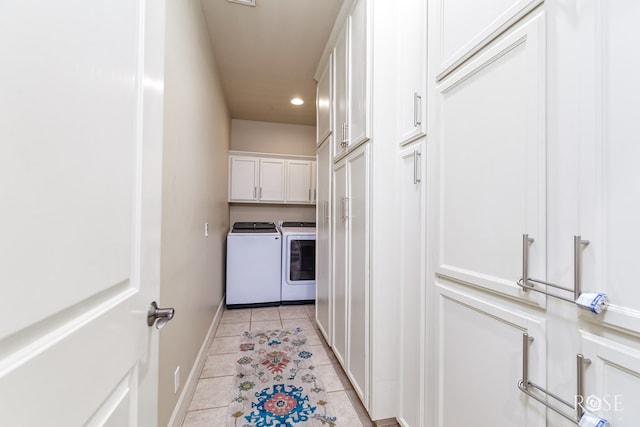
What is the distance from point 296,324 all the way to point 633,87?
2921mm

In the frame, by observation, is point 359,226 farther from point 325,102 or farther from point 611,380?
point 325,102

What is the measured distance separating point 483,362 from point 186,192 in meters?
1.68

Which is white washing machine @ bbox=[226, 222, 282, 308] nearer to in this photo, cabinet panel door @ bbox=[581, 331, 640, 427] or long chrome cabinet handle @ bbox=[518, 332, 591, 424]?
long chrome cabinet handle @ bbox=[518, 332, 591, 424]

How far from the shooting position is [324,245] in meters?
2.54

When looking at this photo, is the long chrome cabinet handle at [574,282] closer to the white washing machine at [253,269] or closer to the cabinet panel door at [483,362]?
the cabinet panel door at [483,362]

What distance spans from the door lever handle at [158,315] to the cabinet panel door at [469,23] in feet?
4.15

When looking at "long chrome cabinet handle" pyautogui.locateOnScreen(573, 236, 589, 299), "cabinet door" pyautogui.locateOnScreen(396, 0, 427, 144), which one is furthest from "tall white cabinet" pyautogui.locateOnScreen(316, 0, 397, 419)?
"long chrome cabinet handle" pyautogui.locateOnScreen(573, 236, 589, 299)

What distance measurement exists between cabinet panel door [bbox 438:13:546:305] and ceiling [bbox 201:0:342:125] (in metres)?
1.50

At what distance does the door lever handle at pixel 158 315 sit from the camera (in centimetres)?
71

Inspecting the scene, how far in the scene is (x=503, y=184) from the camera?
0.83 m

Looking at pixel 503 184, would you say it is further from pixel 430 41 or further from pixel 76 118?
pixel 76 118

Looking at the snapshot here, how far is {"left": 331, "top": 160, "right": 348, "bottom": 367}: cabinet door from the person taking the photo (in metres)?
1.91

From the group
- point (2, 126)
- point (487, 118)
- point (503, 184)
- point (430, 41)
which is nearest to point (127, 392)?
point (2, 126)

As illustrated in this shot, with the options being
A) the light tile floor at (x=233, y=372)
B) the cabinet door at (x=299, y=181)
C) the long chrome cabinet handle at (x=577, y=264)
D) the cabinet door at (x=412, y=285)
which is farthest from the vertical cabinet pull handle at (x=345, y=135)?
the cabinet door at (x=299, y=181)
